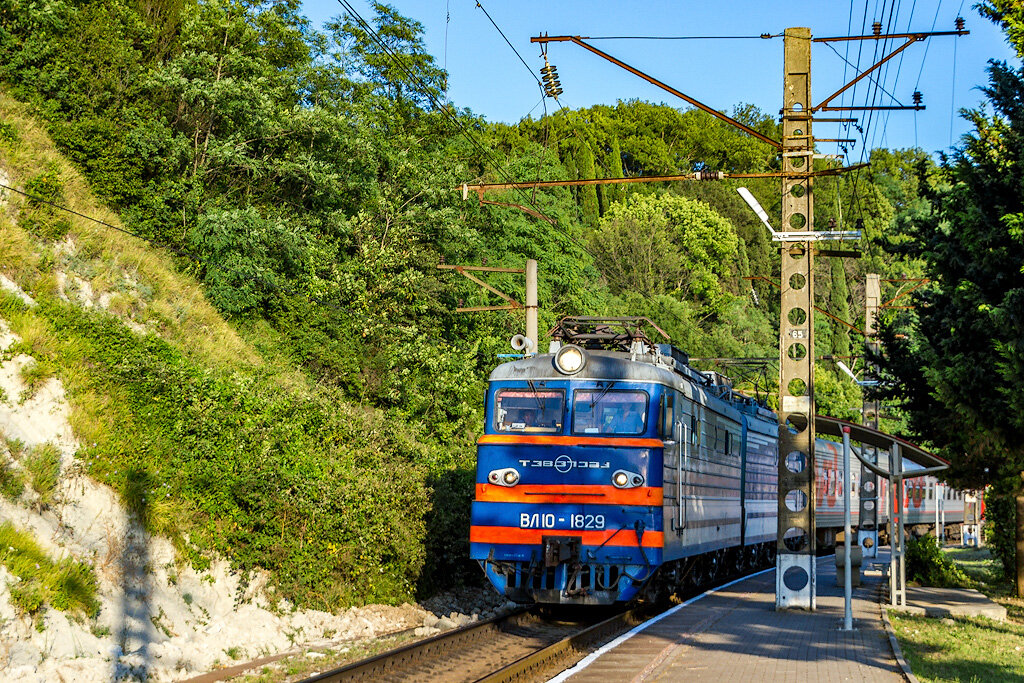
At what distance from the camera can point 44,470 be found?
13781mm

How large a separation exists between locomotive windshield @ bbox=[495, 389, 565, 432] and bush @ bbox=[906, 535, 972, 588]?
487 inches

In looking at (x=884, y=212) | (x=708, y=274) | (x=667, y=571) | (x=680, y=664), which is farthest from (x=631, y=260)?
(x=680, y=664)

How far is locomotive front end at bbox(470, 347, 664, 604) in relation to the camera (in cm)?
1468

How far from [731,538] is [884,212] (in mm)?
72296

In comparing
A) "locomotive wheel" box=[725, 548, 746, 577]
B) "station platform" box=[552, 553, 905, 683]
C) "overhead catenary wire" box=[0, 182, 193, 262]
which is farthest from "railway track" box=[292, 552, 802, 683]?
"overhead catenary wire" box=[0, 182, 193, 262]

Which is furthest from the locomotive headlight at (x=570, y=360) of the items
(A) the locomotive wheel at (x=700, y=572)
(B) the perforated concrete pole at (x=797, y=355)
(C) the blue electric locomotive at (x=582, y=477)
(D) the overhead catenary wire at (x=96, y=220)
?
(D) the overhead catenary wire at (x=96, y=220)

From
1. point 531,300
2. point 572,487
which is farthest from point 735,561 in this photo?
point 572,487

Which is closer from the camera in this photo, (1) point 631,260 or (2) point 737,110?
(1) point 631,260

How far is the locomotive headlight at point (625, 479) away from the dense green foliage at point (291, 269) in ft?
12.7

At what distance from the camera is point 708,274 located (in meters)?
74.1

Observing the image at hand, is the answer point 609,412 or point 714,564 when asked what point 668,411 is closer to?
point 609,412

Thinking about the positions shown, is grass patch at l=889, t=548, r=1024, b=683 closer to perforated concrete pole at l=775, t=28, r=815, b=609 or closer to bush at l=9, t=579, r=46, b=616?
perforated concrete pole at l=775, t=28, r=815, b=609

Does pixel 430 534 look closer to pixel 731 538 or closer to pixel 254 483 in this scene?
pixel 254 483

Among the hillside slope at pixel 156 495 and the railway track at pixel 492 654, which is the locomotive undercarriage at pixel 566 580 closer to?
the railway track at pixel 492 654
